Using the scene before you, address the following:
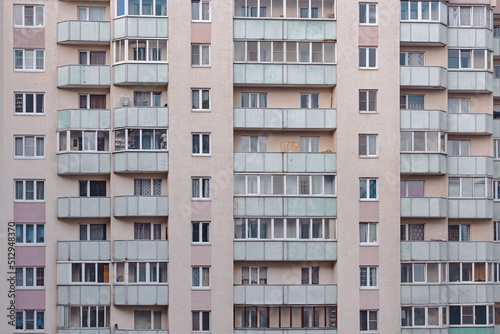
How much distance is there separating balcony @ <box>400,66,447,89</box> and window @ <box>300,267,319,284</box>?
36.2 feet

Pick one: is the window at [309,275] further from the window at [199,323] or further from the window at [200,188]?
the window at [200,188]

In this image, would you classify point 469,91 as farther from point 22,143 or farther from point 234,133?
point 22,143

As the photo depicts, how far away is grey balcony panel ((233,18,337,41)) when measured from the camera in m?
45.4

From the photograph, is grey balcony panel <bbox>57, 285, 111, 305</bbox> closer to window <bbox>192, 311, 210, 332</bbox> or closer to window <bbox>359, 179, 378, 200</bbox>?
window <bbox>192, 311, 210, 332</bbox>

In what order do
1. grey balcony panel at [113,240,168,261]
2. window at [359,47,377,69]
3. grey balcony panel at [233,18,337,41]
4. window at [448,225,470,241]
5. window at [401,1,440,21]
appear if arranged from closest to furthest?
grey balcony panel at [113,240,168,261], grey balcony panel at [233,18,337,41], window at [359,47,377,69], window at [401,1,440,21], window at [448,225,470,241]

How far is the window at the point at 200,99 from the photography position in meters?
44.8

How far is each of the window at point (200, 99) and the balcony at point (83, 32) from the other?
555 cm

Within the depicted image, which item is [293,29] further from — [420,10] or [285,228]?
[285,228]

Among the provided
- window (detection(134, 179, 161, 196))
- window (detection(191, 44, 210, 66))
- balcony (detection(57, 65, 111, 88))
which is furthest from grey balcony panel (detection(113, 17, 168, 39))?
window (detection(134, 179, 161, 196))

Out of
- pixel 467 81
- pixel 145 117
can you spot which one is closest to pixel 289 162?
pixel 145 117

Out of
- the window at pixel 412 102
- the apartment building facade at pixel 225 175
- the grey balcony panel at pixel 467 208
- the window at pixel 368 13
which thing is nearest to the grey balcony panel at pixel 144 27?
the apartment building facade at pixel 225 175

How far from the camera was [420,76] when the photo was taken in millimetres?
45688

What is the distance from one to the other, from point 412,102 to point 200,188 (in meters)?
12.6

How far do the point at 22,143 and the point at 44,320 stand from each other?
944 cm
